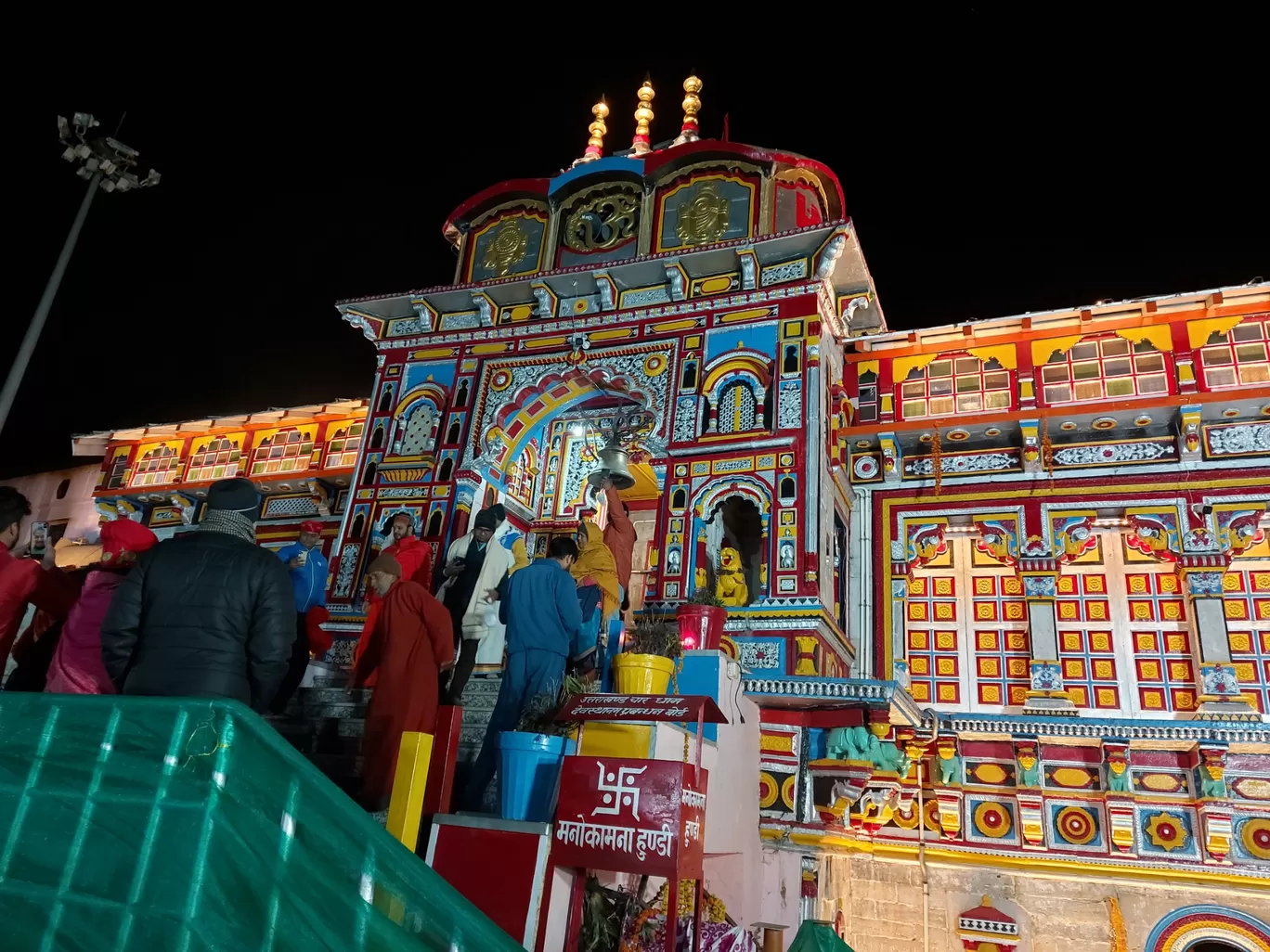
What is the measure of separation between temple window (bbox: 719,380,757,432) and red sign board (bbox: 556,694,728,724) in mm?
7724

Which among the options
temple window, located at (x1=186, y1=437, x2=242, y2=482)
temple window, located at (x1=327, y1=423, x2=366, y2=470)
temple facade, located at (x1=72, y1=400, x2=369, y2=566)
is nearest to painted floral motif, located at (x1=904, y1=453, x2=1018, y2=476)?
temple facade, located at (x1=72, y1=400, x2=369, y2=566)

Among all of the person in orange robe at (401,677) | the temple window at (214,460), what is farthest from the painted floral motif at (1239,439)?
the temple window at (214,460)

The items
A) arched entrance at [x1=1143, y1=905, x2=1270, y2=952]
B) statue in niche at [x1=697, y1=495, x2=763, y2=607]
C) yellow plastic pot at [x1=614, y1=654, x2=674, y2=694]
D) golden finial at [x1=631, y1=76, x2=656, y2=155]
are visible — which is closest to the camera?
yellow plastic pot at [x1=614, y1=654, x2=674, y2=694]

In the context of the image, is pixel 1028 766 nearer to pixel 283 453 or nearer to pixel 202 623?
pixel 202 623

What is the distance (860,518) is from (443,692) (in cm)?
770

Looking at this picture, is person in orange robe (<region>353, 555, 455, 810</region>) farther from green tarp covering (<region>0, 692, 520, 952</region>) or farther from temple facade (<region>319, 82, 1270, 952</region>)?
temple facade (<region>319, 82, 1270, 952</region>)

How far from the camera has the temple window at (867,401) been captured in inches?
545

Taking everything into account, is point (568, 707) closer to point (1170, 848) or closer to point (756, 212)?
point (1170, 848)

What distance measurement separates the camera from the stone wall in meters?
9.85

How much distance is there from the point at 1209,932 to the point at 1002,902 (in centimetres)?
209

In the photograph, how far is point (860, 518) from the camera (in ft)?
44.6

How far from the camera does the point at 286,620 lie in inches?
160

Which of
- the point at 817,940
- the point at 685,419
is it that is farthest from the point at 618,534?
the point at 817,940

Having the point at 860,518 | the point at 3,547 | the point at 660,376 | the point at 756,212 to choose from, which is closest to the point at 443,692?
the point at 3,547
